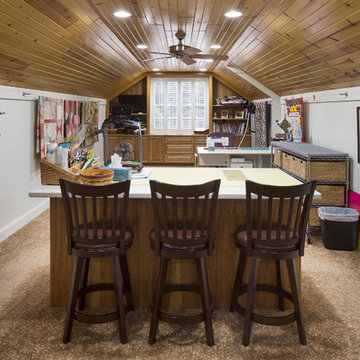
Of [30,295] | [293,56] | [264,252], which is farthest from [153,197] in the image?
[293,56]

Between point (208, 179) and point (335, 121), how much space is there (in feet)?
8.01

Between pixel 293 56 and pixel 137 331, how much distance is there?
3.51 m

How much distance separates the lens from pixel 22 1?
2666 millimetres

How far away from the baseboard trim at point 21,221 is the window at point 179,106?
5115 mm

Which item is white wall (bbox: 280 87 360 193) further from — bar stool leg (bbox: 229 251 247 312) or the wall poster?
bar stool leg (bbox: 229 251 247 312)

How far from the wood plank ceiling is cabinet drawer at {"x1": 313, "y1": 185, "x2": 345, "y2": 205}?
1093mm

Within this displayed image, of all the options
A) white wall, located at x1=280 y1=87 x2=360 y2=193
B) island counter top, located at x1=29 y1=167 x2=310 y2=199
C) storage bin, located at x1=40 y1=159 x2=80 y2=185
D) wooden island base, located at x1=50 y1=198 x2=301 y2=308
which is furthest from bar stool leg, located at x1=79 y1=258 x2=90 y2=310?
white wall, located at x1=280 y1=87 x2=360 y2=193

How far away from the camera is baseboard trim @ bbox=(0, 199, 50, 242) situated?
430 cm

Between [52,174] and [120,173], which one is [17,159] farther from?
[120,173]

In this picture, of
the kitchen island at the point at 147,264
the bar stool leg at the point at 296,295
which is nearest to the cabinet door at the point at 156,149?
the kitchen island at the point at 147,264

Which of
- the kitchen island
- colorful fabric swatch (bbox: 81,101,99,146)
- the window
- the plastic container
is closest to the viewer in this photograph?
the kitchen island

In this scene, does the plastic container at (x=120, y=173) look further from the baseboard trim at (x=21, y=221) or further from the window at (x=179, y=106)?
the window at (x=179, y=106)

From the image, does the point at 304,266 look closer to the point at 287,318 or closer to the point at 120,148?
the point at 287,318

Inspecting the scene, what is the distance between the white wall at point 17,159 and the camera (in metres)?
4.26
